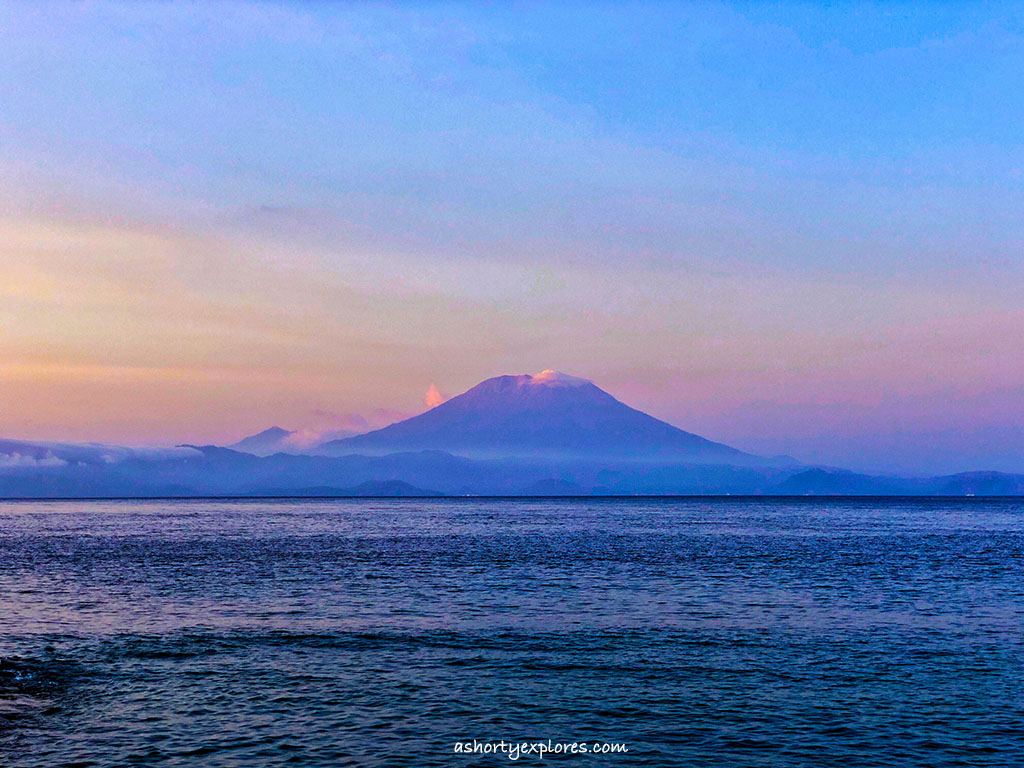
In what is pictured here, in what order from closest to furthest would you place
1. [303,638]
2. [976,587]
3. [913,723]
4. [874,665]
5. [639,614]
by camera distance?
[913,723]
[874,665]
[303,638]
[639,614]
[976,587]

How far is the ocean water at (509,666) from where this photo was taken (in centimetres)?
2520

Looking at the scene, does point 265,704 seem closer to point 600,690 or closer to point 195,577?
point 600,690

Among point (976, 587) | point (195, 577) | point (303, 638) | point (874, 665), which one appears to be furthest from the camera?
point (195, 577)

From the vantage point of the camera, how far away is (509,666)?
35.1 metres

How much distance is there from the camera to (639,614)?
1916 inches

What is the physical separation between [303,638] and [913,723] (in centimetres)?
2641

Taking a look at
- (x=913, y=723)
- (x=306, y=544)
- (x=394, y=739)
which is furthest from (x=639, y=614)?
(x=306, y=544)

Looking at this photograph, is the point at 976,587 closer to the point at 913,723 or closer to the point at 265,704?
the point at 913,723

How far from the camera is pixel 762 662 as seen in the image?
117ft

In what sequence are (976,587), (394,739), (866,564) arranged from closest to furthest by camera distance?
(394,739), (976,587), (866,564)

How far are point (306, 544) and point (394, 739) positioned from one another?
89.4 m

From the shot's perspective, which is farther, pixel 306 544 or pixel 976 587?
pixel 306 544

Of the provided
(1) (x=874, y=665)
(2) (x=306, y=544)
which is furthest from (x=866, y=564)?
(2) (x=306, y=544)

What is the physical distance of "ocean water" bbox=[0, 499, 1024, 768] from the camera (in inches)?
992
